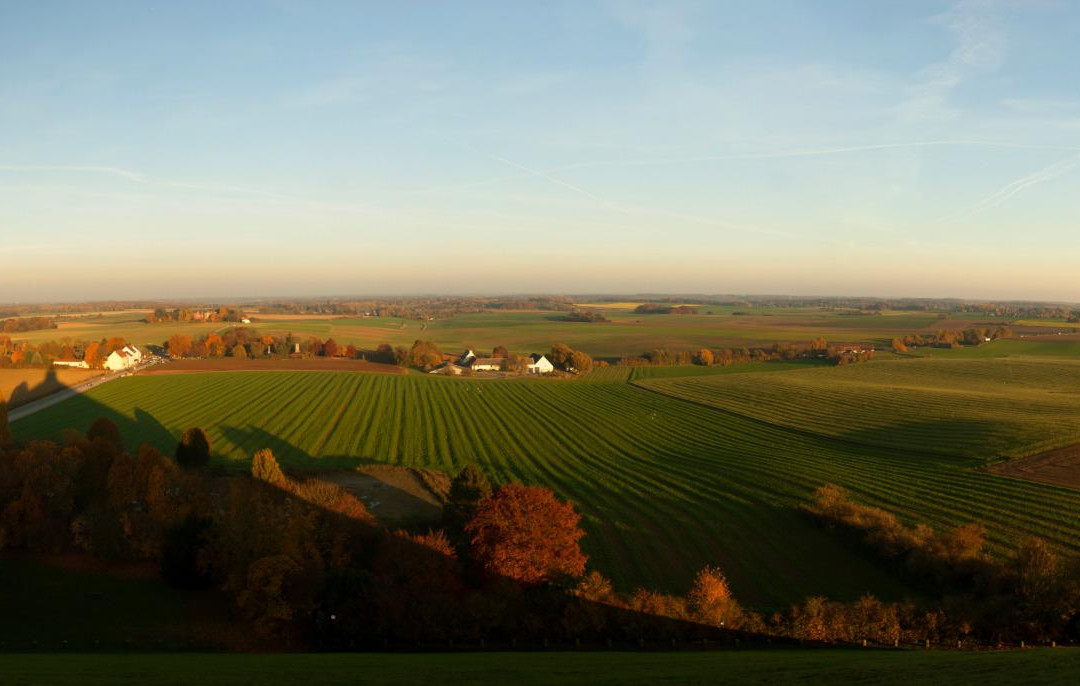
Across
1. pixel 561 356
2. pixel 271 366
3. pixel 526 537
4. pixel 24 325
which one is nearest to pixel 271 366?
pixel 271 366

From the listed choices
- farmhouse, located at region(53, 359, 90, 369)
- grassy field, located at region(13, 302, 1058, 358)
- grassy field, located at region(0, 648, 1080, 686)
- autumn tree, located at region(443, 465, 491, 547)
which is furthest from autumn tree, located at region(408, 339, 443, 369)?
grassy field, located at region(0, 648, 1080, 686)

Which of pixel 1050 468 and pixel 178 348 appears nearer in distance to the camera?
pixel 1050 468

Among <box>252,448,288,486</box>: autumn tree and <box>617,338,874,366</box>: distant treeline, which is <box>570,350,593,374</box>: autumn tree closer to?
<box>617,338,874,366</box>: distant treeline

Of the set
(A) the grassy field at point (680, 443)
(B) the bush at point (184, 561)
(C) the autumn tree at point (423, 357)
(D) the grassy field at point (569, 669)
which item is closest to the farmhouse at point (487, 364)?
(C) the autumn tree at point (423, 357)

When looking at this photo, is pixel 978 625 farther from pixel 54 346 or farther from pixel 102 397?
pixel 54 346

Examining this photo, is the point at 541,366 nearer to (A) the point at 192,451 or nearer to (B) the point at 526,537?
(A) the point at 192,451

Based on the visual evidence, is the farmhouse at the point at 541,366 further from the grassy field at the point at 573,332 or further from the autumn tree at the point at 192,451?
the autumn tree at the point at 192,451
